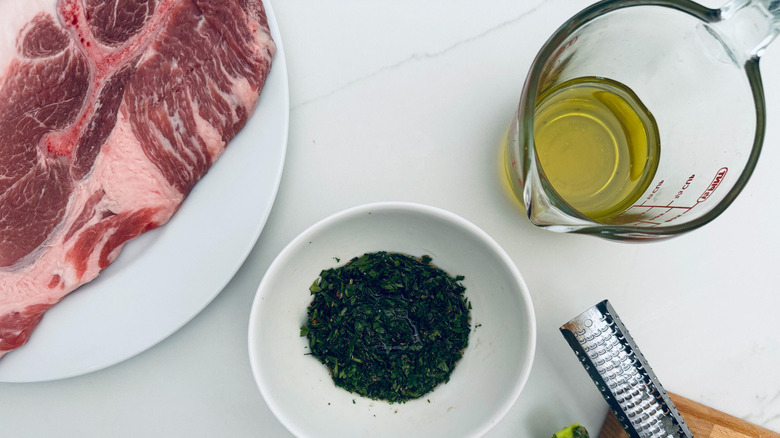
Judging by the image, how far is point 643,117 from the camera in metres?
0.95

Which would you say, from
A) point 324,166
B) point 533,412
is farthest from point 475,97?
point 533,412

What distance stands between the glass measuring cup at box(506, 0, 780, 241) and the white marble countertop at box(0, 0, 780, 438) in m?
0.14

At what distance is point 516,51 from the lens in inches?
42.3

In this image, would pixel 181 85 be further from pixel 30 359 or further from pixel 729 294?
pixel 729 294

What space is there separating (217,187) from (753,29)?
34.8 inches

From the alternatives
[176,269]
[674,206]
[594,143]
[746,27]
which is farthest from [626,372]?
[176,269]

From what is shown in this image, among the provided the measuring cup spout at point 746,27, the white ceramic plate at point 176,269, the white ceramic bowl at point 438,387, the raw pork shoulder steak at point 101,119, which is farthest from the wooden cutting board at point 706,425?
the raw pork shoulder steak at point 101,119

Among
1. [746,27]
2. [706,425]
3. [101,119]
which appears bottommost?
[706,425]

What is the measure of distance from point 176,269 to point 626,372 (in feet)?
2.70

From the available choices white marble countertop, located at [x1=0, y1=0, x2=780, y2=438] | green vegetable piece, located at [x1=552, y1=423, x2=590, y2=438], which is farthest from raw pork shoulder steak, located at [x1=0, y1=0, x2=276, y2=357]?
→ green vegetable piece, located at [x1=552, y1=423, x2=590, y2=438]

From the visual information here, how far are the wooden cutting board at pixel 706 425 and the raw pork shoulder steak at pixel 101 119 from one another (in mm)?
902

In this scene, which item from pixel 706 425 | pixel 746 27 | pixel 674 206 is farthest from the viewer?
pixel 706 425

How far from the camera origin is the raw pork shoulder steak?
98cm

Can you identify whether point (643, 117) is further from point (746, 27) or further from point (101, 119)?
point (101, 119)
